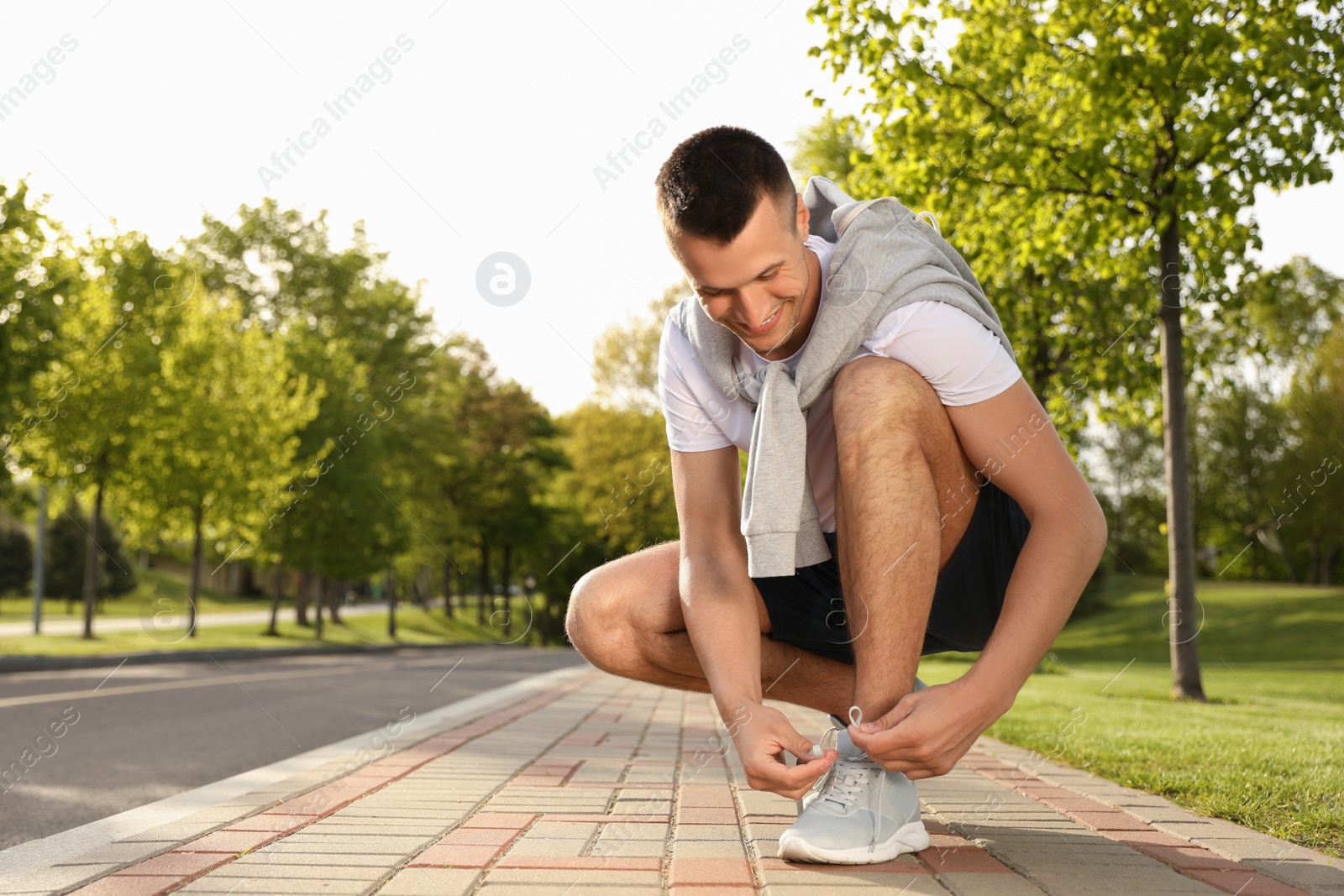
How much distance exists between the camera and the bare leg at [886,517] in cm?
229

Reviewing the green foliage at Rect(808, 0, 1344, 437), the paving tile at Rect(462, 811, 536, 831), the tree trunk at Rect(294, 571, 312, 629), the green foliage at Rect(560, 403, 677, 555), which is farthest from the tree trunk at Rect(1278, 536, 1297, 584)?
the paving tile at Rect(462, 811, 536, 831)

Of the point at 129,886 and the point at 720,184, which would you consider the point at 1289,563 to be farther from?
the point at 129,886

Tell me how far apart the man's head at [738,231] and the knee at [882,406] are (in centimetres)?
24

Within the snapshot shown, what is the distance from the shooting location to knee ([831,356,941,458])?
2.34 meters

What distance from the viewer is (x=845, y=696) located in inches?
116

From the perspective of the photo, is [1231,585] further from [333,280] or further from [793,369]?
[793,369]

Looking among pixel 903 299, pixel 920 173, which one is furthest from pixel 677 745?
pixel 920 173

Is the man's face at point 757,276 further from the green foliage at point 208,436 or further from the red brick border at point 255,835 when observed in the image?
the green foliage at point 208,436

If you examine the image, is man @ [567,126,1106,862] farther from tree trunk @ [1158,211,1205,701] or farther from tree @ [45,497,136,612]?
tree @ [45,497,136,612]

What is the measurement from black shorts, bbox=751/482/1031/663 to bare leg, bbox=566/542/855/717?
0.22 feet

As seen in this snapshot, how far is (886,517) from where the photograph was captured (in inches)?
90.9

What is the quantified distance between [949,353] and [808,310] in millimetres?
380

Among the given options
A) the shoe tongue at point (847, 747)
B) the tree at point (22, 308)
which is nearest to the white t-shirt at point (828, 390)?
the shoe tongue at point (847, 747)

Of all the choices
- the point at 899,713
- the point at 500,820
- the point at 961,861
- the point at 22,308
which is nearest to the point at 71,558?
the point at 22,308
